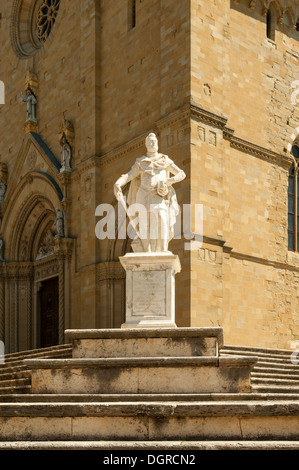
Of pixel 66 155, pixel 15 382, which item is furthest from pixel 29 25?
pixel 15 382

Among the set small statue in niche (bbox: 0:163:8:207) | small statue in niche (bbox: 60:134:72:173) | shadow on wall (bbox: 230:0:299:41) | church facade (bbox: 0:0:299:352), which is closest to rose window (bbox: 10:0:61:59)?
church facade (bbox: 0:0:299:352)

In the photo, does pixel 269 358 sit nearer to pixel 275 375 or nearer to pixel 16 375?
pixel 275 375

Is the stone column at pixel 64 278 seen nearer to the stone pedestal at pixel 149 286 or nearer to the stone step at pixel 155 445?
the stone pedestal at pixel 149 286

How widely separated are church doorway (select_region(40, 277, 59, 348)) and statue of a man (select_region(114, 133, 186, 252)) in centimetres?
1126

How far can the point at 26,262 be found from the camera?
24.0m

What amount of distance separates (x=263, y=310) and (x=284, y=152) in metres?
4.97

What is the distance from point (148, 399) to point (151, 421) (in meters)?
0.74

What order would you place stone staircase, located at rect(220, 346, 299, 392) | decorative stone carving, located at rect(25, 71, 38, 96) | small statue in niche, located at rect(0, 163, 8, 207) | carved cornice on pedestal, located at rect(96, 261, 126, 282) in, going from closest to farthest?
1. stone staircase, located at rect(220, 346, 299, 392)
2. carved cornice on pedestal, located at rect(96, 261, 126, 282)
3. decorative stone carving, located at rect(25, 71, 38, 96)
4. small statue in niche, located at rect(0, 163, 8, 207)

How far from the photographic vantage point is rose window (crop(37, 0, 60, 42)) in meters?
24.2

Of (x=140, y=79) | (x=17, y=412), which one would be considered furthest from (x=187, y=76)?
(x=17, y=412)

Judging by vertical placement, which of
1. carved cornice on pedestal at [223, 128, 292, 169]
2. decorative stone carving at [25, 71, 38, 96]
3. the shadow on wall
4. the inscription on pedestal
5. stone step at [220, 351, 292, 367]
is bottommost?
stone step at [220, 351, 292, 367]

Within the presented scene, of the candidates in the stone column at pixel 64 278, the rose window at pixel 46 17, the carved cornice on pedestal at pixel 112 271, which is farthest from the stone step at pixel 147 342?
the rose window at pixel 46 17

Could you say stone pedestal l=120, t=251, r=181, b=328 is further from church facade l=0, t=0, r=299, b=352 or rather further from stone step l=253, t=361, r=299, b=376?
church facade l=0, t=0, r=299, b=352

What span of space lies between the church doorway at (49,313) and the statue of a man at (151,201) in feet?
36.9
